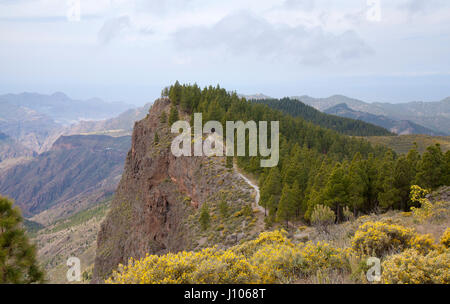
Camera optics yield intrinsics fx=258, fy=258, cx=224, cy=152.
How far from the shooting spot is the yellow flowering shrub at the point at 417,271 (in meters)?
7.60

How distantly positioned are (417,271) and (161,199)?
158 feet

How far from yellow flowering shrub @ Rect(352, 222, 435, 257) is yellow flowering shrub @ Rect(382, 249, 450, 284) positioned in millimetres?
2865

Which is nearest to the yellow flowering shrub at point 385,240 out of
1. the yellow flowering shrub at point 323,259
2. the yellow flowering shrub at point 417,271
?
the yellow flowering shrub at point 323,259

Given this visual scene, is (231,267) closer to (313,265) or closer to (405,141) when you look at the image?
(313,265)

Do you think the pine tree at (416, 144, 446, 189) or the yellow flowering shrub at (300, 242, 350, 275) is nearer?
the yellow flowering shrub at (300, 242, 350, 275)

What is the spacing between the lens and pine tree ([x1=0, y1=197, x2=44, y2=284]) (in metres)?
9.36

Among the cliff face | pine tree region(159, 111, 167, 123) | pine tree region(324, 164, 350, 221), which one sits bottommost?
the cliff face

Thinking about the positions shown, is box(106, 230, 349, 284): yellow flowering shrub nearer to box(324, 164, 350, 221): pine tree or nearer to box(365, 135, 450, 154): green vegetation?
box(324, 164, 350, 221): pine tree

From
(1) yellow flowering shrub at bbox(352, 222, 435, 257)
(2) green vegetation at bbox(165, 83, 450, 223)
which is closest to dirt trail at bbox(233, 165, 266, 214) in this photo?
(2) green vegetation at bbox(165, 83, 450, 223)

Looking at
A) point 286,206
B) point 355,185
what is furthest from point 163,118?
point 355,185

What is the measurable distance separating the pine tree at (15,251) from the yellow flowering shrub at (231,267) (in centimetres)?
352

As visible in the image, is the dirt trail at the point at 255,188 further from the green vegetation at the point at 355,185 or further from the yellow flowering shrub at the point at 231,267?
the yellow flowering shrub at the point at 231,267
